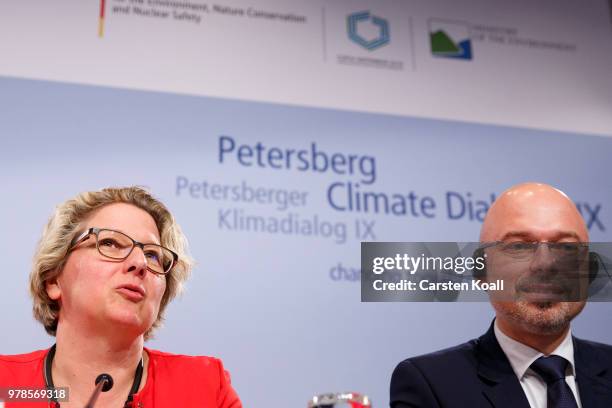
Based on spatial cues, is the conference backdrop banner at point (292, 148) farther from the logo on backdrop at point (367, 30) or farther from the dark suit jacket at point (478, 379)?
the dark suit jacket at point (478, 379)

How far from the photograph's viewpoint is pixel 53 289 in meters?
2.18

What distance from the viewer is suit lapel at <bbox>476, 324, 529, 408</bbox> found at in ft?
6.19

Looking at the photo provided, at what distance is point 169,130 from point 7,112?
0.58 meters

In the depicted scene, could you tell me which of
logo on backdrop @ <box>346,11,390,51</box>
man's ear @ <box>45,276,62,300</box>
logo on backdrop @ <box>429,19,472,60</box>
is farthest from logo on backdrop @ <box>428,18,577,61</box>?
man's ear @ <box>45,276,62,300</box>

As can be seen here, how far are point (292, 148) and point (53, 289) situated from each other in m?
1.31

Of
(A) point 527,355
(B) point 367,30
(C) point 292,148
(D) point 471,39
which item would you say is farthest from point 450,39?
(A) point 527,355

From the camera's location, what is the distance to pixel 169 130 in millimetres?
3092

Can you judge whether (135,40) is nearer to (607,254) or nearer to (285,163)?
(285,163)

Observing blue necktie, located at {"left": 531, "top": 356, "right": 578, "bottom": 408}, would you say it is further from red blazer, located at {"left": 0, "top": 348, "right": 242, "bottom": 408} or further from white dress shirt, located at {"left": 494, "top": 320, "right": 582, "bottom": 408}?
red blazer, located at {"left": 0, "top": 348, "right": 242, "bottom": 408}

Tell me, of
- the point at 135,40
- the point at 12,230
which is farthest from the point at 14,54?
the point at 12,230

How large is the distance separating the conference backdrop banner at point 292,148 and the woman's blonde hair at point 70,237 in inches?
18.7

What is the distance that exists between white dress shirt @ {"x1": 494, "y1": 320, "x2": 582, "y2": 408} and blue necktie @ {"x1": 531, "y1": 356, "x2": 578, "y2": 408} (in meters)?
0.02

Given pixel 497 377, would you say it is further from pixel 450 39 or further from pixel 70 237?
pixel 450 39

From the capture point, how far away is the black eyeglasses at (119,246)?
6.77 ft
